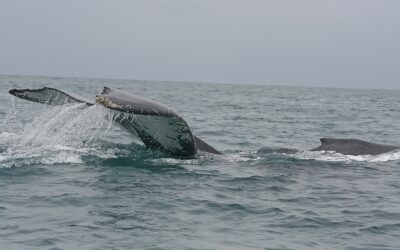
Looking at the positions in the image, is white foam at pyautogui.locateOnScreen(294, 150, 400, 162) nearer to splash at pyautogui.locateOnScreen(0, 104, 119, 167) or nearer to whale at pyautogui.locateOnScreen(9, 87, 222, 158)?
whale at pyautogui.locateOnScreen(9, 87, 222, 158)

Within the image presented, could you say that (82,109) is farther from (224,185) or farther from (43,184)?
(224,185)

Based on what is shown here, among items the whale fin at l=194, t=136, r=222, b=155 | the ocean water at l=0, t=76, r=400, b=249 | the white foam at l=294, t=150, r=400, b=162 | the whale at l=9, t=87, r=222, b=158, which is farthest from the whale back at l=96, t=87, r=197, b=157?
the white foam at l=294, t=150, r=400, b=162

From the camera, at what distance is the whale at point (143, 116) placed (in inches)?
311

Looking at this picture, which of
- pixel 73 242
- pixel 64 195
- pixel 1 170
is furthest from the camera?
pixel 1 170

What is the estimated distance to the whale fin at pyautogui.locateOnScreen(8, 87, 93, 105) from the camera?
9148 millimetres

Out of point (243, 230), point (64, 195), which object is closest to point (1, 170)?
point (64, 195)

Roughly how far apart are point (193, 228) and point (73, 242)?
142 centimetres

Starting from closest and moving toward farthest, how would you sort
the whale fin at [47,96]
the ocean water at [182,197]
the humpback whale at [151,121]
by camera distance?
1. the ocean water at [182,197]
2. the humpback whale at [151,121]
3. the whale fin at [47,96]

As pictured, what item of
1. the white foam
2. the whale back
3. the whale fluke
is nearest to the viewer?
the whale back

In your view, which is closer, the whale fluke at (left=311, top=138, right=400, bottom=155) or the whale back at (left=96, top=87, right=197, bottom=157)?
the whale back at (left=96, top=87, right=197, bottom=157)

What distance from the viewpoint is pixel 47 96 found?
9.25 metres

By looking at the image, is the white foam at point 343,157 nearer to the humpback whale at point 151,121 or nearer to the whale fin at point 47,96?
the humpback whale at point 151,121

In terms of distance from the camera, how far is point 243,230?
661 cm

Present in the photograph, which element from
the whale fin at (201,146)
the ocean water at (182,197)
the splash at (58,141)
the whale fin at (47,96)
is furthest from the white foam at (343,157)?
the whale fin at (47,96)
